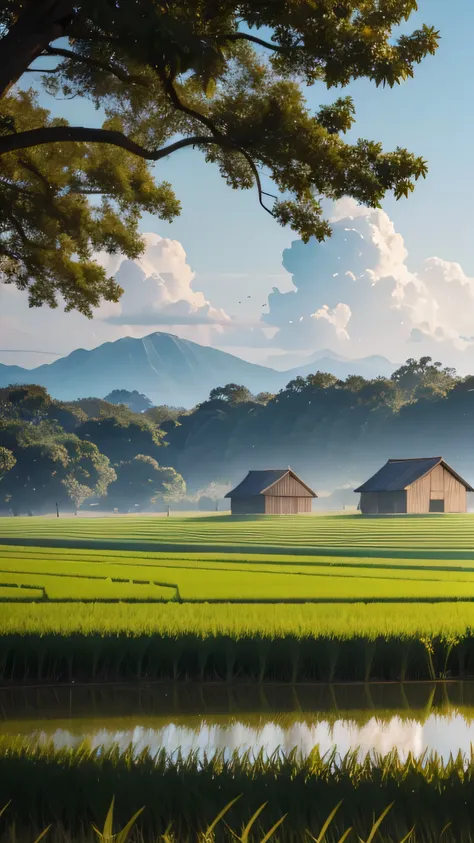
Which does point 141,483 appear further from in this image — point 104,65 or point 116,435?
point 104,65

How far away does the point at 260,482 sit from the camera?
81375 mm

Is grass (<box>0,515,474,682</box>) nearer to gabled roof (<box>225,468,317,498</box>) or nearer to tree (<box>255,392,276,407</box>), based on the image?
gabled roof (<box>225,468,317,498</box>)

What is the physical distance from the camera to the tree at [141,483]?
392ft

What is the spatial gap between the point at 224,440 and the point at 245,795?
140 metres

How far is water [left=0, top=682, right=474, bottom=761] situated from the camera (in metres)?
9.05

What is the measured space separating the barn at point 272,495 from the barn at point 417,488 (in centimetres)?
869

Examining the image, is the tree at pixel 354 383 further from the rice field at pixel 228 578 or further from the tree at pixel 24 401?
the rice field at pixel 228 578

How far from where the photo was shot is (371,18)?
1448 centimetres

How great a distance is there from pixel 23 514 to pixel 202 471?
48.3 m

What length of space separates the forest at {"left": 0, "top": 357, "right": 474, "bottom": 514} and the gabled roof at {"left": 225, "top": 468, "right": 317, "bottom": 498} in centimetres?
2739

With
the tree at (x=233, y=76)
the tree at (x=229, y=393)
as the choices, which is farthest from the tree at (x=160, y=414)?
the tree at (x=233, y=76)

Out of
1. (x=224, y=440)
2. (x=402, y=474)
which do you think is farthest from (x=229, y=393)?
(x=402, y=474)

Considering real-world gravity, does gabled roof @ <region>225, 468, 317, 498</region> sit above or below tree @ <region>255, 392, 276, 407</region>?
below

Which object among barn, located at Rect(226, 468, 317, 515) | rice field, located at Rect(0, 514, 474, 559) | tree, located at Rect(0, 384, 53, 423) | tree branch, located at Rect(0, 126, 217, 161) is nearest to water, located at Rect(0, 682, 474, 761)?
tree branch, located at Rect(0, 126, 217, 161)
